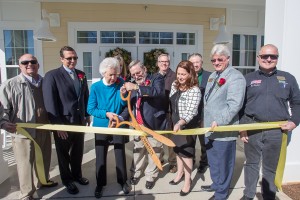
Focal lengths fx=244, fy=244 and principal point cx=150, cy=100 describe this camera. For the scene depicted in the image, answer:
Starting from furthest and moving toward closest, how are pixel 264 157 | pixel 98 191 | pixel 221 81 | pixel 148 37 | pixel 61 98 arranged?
1. pixel 148 37
2. pixel 98 191
3. pixel 61 98
4. pixel 264 157
5. pixel 221 81

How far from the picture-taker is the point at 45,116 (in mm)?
3084

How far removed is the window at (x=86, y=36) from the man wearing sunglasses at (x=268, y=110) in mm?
5266

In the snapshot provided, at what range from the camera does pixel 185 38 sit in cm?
732

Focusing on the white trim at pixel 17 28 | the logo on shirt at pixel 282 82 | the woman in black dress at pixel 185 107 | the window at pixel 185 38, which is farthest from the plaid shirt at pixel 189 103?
the white trim at pixel 17 28

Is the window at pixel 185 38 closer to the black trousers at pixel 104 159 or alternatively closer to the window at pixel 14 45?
the window at pixel 14 45

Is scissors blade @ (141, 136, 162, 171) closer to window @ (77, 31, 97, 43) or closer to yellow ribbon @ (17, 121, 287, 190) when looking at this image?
yellow ribbon @ (17, 121, 287, 190)

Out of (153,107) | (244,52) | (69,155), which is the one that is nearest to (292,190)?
(153,107)

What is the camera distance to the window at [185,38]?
23.9 feet

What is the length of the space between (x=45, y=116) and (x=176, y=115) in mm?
1648

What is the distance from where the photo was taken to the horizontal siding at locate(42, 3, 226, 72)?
6680 millimetres

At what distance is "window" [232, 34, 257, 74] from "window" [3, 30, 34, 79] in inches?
235

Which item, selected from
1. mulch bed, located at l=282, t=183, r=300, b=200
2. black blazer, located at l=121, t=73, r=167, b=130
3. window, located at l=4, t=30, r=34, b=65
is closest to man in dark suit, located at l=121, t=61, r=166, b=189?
black blazer, located at l=121, t=73, r=167, b=130

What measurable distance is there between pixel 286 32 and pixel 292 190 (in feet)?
6.79

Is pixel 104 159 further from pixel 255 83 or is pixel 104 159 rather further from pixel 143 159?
pixel 255 83
